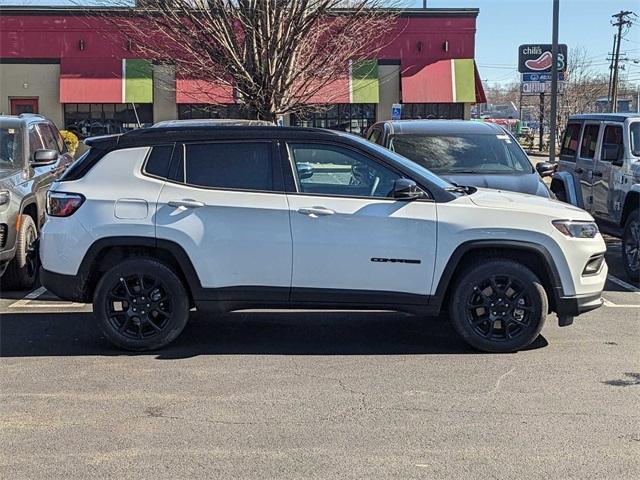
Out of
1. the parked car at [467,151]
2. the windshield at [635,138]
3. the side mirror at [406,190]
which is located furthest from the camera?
the windshield at [635,138]

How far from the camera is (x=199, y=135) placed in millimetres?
6023

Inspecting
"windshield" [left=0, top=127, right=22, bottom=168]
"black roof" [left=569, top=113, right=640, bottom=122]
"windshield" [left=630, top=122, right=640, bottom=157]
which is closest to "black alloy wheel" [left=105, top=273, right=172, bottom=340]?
"windshield" [left=0, top=127, right=22, bottom=168]

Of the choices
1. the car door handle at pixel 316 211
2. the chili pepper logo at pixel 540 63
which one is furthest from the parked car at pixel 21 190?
the chili pepper logo at pixel 540 63

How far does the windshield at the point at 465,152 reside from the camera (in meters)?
8.84

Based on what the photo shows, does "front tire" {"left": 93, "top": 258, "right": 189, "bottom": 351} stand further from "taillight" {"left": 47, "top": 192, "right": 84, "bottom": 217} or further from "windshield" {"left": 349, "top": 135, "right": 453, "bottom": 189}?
"windshield" {"left": 349, "top": 135, "right": 453, "bottom": 189}

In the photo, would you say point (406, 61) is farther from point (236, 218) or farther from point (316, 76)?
point (236, 218)

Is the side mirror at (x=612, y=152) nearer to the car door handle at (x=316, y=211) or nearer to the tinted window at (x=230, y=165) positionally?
the car door handle at (x=316, y=211)

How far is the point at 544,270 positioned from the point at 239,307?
243 cm

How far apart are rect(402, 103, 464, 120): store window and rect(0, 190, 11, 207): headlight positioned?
2145 cm

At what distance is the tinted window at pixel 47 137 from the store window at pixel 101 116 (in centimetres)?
1727

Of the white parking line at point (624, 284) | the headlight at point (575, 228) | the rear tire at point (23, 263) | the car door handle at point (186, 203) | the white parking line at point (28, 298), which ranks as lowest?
the white parking line at point (28, 298)

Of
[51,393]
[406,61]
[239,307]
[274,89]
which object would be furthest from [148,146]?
[406,61]

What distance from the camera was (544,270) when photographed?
19.3 feet

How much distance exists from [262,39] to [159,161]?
7.83 metres
